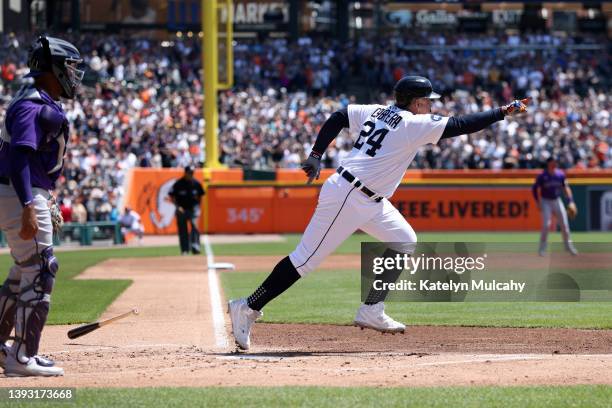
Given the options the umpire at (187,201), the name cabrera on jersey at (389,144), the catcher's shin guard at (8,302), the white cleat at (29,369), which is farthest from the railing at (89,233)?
the white cleat at (29,369)

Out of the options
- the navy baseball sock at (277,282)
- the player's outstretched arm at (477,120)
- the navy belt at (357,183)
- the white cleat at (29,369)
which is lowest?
the white cleat at (29,369)

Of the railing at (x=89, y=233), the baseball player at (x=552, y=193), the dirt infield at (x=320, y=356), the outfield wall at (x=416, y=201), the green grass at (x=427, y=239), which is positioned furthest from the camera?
the outfield wall at (x=416, y=201)

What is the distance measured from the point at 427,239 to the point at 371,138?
1962cm

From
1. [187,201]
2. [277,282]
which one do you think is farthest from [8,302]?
[187,201]

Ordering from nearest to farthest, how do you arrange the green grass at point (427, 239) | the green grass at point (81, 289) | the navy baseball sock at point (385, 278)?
1. the navy baseball sock at point (385, 278)
2. the green grass at point (81, 289)
3. the green grass at point (427, 239)

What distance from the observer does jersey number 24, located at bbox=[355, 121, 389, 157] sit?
8523 millimetres

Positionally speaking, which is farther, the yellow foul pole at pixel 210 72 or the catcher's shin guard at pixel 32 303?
the yellow foul pole at pixel 210 72

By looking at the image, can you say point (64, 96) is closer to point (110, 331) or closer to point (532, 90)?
point (110, 331)

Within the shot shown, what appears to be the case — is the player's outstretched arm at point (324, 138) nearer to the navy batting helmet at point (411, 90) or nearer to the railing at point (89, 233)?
the navy batting helmet at point (411, 90)

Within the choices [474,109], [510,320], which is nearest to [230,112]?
[474,109]

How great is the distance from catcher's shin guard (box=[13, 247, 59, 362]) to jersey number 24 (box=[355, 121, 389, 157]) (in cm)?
259

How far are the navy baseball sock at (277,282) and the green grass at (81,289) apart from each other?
3.10 m

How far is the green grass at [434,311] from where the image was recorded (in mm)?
10914

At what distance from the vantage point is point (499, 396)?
6.43 meters
